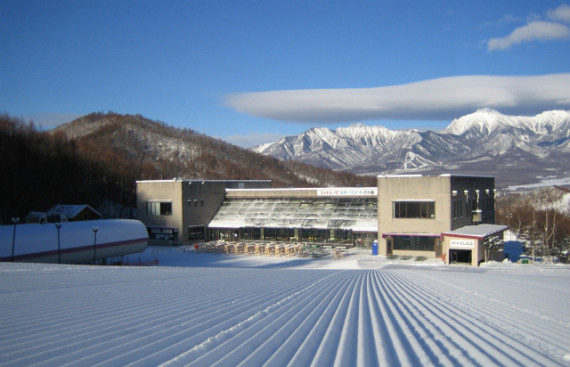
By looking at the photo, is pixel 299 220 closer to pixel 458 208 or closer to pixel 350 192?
pixel 350 192

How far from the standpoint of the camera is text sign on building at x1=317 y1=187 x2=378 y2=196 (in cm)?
3891

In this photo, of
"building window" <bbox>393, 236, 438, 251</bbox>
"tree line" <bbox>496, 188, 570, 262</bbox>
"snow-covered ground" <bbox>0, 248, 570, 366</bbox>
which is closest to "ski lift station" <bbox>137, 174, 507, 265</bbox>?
"building window" <bbox>393, 236, 438, 251</bbox>

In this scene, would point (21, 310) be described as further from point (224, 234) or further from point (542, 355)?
point (224, 234)

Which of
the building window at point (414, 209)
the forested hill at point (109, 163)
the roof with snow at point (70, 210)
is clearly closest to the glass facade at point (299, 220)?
the building window at point (414, 209)

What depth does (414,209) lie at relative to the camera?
3306 centimetres

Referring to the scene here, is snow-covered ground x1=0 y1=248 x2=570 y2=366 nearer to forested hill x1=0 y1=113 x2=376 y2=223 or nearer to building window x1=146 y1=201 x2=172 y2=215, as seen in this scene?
building window x1=146 y1=201 x2=172 y2=215

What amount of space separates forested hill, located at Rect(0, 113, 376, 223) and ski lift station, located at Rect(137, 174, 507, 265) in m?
21.1

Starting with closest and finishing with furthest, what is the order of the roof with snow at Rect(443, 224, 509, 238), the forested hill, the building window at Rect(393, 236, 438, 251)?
the roof with snow at Rect(443, 224, 509, 238) < the building window at Rect(393, 236, 438, 251) < the forested hill

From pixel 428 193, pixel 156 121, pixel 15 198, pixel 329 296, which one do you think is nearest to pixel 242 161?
pixel 156 121

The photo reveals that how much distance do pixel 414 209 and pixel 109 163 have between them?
67.7 metres

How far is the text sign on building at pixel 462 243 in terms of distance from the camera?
93.1 ft

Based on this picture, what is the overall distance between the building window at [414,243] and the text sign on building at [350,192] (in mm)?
6460

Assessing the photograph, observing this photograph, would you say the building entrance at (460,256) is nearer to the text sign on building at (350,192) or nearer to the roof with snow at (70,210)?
the text sign on building at (350,192)

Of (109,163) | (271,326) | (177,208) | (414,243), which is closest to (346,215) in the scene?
Answer: (414,243)
